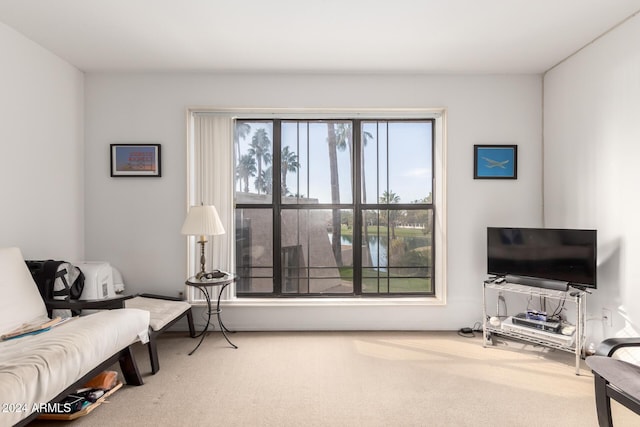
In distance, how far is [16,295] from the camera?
7.95ft

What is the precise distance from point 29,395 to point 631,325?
3826 millimetres

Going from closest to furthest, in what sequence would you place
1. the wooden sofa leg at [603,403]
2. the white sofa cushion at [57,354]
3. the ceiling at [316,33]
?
the white sofa cushion at [57,354] < the wooden sofa leg at [603,403] < the ceiling at [316,33]

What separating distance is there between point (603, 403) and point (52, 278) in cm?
373

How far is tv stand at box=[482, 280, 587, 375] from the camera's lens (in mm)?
2809

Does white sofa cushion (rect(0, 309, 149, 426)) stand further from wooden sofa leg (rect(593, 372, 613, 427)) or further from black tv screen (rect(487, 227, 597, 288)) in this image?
black tv screen (rect(487, 227, 597, 288))

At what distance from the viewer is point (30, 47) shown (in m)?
2.94

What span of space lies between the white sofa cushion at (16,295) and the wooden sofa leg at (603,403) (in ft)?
11.7

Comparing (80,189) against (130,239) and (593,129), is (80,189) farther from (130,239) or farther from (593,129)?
(593,129)

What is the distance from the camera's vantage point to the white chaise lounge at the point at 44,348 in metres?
1.63

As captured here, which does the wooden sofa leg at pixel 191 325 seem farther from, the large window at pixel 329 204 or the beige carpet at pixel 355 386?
the large window at pixel 329 204

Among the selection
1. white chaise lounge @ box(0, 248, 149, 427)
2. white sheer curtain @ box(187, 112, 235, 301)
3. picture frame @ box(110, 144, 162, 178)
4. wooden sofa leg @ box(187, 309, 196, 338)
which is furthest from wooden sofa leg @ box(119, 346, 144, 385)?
picture frame @ box(110, 144, 162, 178)

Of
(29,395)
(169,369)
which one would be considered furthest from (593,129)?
(29,395)

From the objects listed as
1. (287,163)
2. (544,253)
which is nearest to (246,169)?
(287,163)

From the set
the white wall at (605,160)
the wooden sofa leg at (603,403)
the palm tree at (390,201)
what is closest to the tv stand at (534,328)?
the white wall at (605,160)
